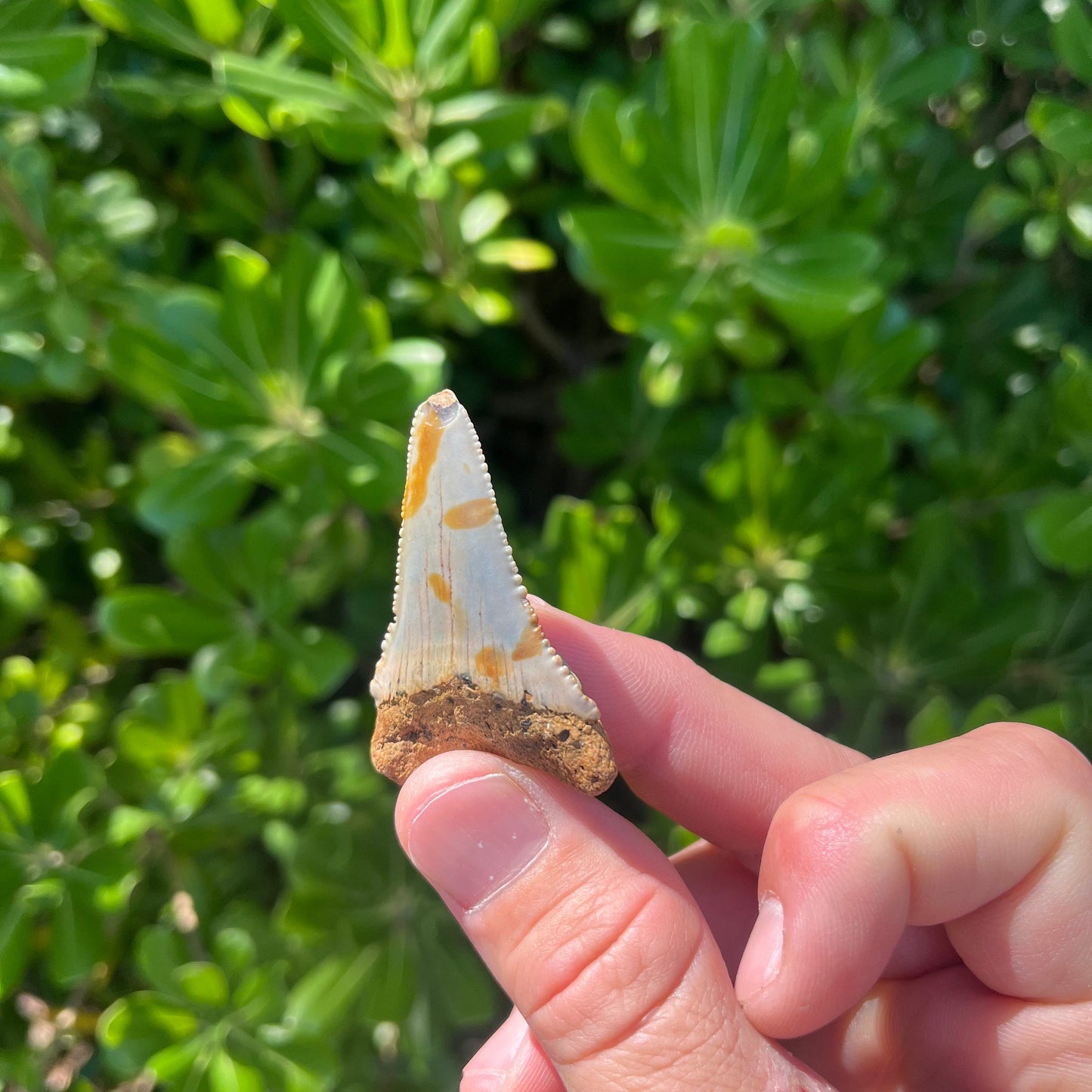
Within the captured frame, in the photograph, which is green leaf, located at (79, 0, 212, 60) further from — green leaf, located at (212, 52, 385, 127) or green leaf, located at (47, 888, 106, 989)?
green leaf, located at (47, 888, 106, 989)

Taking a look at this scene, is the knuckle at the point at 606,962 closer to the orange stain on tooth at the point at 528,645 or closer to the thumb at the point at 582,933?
the thumb at the point at 582,933

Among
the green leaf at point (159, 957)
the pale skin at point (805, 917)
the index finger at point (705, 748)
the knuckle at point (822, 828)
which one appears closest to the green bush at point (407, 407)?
the green leaf at point (159, 957)

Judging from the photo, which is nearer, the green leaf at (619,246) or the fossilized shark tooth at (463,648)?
the fossilized shark tooth at (463,648)

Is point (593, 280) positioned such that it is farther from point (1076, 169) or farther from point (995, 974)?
point (995, 974)

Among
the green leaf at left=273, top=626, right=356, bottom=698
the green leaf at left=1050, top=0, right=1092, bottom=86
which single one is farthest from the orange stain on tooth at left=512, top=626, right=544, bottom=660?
the green leaf at left=1050, top=0, right=1092, bottom=86

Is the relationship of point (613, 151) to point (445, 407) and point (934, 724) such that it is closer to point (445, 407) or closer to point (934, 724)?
point (445, 407)

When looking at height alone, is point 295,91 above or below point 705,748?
above

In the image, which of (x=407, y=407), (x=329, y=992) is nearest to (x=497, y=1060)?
(x=329, y=992)
